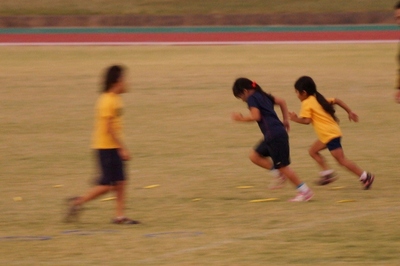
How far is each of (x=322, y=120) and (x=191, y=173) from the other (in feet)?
5.41

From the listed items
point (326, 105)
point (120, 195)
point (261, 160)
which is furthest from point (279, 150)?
point (120, 195)

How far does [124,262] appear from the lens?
5328 millimetres

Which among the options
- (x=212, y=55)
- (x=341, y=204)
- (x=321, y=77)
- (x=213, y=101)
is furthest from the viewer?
(x=212, y=55)

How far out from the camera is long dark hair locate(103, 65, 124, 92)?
20.9 feet

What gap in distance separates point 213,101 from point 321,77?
10.5 feet

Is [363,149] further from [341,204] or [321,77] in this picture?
[321,77]

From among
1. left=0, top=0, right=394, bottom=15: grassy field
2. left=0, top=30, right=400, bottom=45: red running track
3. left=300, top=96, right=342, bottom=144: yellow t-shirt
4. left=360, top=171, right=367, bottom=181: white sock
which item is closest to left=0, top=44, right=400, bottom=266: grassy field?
left=360, top=171, right=367, bottom=181: white sock

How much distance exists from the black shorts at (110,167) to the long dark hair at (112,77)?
0.50 meters

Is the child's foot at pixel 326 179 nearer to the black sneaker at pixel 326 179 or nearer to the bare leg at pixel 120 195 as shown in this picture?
the black sneaker at pixel 326 179

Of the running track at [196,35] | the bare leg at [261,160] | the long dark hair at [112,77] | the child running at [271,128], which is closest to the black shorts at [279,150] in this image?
the child running at [271,128]

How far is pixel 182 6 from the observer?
3167cm

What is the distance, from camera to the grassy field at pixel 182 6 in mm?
29938

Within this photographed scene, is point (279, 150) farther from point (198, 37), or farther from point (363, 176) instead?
point (198, 37)

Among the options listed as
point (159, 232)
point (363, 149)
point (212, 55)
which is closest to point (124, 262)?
point (159, 232)
